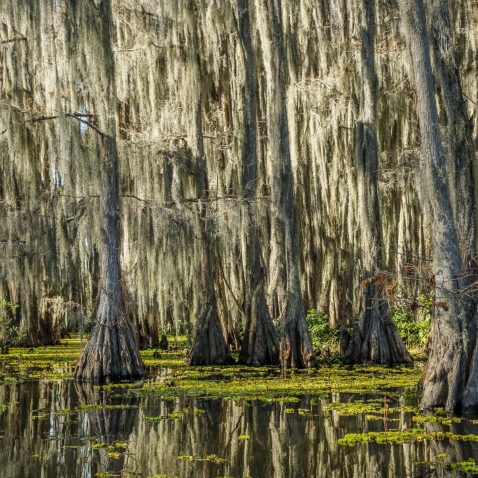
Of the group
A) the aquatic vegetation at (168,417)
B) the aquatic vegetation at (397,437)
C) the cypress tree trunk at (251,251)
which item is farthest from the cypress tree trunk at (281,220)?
the aquatic vegetation at (397,437)

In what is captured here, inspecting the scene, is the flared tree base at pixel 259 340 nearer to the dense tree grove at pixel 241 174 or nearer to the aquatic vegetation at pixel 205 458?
the dense tree grove at pixel 241 174

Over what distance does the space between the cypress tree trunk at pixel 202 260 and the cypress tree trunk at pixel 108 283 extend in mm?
2129

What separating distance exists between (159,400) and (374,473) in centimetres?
446

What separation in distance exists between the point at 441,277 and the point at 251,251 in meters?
7.53

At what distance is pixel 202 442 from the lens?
7805 millimetres

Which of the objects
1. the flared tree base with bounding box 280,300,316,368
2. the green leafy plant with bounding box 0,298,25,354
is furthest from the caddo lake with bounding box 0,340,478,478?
the green leafy plant with bounding box 0,298,25,354

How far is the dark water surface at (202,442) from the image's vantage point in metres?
6.69

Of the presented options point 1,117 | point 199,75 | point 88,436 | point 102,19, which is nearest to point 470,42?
point 199,75

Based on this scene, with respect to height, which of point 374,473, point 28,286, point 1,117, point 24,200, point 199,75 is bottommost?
point 374,473

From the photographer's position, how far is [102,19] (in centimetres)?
1379

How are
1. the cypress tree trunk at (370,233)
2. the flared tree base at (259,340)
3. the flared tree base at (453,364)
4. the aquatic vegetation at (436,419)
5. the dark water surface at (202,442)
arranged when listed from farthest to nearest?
the flared tree base at (259,340) < the cypress tree trunk at (370,233) < the flared tree base at (453,364) < the aquatic vegetation at (436,419) < the dark water surface at (202,442)

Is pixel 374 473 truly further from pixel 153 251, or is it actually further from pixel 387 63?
pixel 387 63

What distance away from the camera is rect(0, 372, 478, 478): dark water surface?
6691 millimetres

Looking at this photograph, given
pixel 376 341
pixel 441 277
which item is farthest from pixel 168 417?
pixel 376 341
